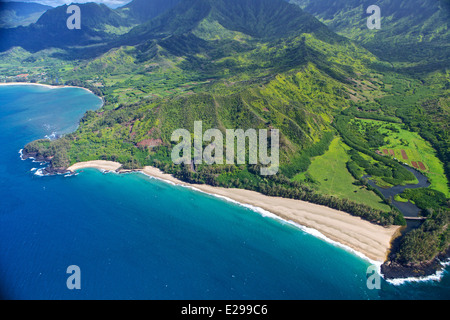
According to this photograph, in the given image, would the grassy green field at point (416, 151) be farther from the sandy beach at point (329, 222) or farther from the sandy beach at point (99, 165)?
the sandy beach at point (99, 165)

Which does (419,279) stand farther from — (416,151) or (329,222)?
(416,151)

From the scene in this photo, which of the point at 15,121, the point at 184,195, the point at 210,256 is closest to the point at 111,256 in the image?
the point at 210,256

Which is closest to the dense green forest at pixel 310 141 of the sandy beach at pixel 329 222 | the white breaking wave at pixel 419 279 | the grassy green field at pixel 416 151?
the grassy green field at pixel 416 151

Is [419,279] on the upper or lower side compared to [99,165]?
lower

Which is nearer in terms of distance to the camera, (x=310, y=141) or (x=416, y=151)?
(x=416, y=151)

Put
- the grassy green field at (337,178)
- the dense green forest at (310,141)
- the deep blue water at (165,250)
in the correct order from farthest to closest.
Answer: the grassy green field at (337,178), the dense green forest at (310,141), the deep blue water at (165,250)


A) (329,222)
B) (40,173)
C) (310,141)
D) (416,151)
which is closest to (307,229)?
(329,222)
